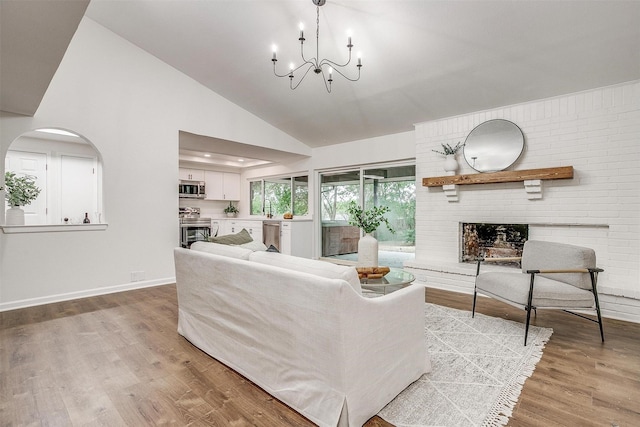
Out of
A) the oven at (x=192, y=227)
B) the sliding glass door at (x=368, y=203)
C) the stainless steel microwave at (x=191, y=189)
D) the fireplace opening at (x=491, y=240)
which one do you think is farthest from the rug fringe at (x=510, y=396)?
the stainless steel microwave at (x=191, y=189)

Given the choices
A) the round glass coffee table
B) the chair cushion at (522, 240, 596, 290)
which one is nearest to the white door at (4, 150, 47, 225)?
the round glass coffee table

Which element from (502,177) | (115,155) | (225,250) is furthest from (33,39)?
(502,177)

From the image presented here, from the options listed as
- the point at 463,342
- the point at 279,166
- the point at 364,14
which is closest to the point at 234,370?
the point at 463,342

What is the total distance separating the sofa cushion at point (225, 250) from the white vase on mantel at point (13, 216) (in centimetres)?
255

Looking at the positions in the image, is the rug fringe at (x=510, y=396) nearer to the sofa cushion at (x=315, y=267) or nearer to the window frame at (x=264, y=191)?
the sofa cushion at (x=315, y=267)

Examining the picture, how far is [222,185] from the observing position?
8141 millimetres

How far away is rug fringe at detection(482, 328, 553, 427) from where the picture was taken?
159 centimetres

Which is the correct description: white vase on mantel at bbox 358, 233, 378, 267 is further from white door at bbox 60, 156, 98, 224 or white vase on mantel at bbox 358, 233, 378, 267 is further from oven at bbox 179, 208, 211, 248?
white door at bbox 60, 156, 98, 224

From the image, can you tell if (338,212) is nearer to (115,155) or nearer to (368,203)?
Result: (368,203)

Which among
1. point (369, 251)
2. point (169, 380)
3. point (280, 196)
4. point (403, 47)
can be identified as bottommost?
point (169, 380)

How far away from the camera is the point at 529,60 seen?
10.4 feet

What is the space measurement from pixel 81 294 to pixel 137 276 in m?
0.64

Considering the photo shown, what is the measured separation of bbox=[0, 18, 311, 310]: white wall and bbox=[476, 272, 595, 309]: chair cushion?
168 inches

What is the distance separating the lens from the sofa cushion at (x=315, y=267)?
5.22 feet
